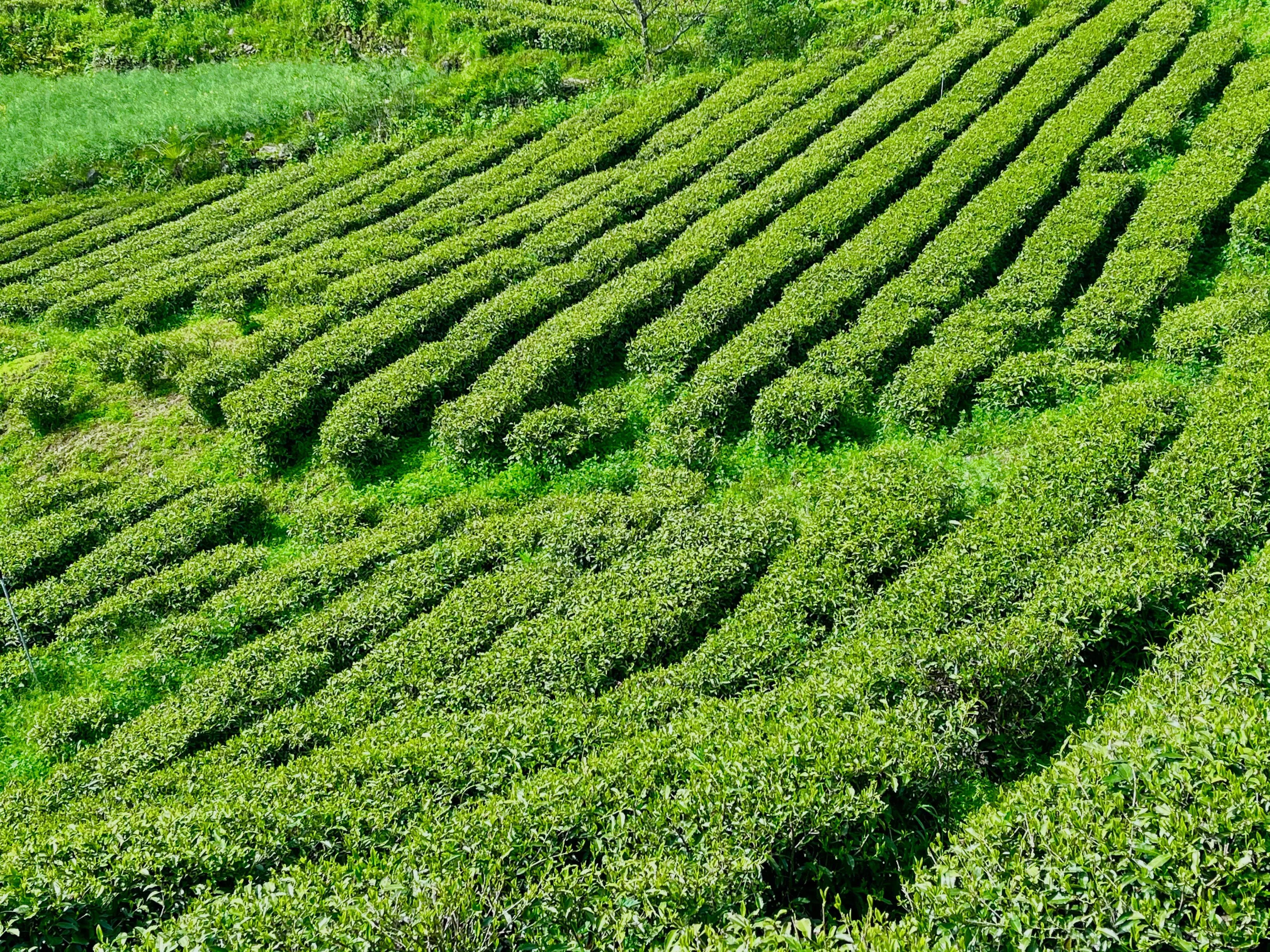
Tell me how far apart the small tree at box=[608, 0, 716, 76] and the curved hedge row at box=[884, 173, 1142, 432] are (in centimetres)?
2419

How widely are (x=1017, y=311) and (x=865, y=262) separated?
3.90m

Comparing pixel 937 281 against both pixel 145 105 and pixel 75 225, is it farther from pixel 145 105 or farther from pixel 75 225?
pixel 145 105

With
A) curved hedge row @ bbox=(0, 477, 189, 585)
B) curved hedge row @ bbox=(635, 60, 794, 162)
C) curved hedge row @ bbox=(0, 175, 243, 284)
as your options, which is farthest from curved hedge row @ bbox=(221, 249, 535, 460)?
curved hedge row @ bbox=(0, 175, 243, 284)

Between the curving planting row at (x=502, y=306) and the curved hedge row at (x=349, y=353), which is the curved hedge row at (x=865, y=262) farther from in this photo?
the curved hedge row at (x=349, y=353)

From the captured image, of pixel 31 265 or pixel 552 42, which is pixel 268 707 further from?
pixel 552 42

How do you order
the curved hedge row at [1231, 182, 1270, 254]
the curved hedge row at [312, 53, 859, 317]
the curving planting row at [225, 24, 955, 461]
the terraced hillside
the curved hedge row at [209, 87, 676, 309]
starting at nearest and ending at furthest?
the terraced hillside < the curved hedge row at [1231, 182, 1270, 254] < the curving planting row at [225, 24, 955, 461] < the curved hedge row at [312, 53, 859, 317] < the curved hedge row at [209, 87, 676, 309]

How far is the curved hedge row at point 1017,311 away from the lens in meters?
15.5

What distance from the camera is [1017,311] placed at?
17.2 m

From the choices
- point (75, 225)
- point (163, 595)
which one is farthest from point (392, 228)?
point (163, 595)

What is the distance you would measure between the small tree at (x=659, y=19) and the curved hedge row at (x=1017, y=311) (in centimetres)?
2419

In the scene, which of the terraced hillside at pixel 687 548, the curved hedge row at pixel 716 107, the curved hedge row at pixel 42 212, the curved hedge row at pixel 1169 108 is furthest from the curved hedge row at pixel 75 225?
the curved hedge row at pixel 1169 108

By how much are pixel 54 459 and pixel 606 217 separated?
16.0 m

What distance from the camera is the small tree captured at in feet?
127

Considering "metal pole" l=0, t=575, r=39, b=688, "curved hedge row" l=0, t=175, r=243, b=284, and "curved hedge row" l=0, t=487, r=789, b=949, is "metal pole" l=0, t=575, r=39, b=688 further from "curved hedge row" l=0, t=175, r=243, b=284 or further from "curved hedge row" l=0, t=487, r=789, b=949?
"curved hedge row" l=0, t=175, r=243, b=284
